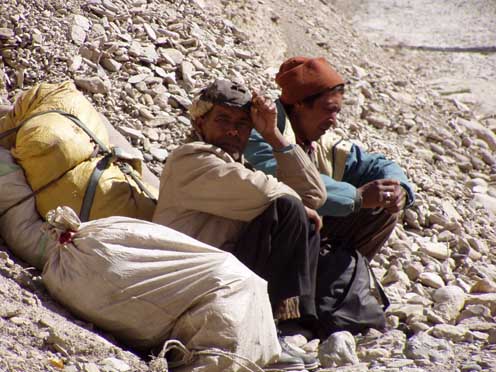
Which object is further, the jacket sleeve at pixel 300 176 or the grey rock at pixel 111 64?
the grey rock at pixel 111 64

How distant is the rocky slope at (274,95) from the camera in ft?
10.6

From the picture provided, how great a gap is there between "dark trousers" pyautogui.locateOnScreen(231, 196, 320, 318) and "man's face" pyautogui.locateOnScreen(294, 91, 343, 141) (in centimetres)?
72

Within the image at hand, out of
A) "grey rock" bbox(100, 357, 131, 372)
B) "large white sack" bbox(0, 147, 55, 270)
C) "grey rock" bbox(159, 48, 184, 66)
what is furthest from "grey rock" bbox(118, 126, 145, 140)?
"grey rock" bbox(100, 357, 131, 372)

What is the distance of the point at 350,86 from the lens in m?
7.23

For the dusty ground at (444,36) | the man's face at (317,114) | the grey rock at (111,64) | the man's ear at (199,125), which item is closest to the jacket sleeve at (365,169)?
the man's face at (317,114)

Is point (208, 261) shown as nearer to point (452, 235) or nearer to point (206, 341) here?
point (206, 341)

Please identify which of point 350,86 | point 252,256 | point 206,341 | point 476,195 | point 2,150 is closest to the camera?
point 206,341

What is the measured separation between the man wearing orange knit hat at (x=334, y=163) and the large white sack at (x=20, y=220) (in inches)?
35.4

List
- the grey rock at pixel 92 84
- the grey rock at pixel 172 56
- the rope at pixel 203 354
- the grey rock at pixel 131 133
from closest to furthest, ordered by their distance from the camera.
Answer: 1. the rope at pixel 203 354
2. the grey rock at pixel 131 133
3. the grey rock at pixel 92 84
4. the grey rock at pixel 172 56

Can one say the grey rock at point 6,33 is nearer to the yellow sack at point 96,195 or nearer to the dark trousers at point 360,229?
the yellow sack at point 96,195

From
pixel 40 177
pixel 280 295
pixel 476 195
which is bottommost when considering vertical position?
pixel 476 195

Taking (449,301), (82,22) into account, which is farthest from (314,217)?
(82,22)

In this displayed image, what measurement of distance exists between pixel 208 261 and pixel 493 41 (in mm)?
8099

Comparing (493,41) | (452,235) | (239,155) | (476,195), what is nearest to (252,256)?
(239,155)
